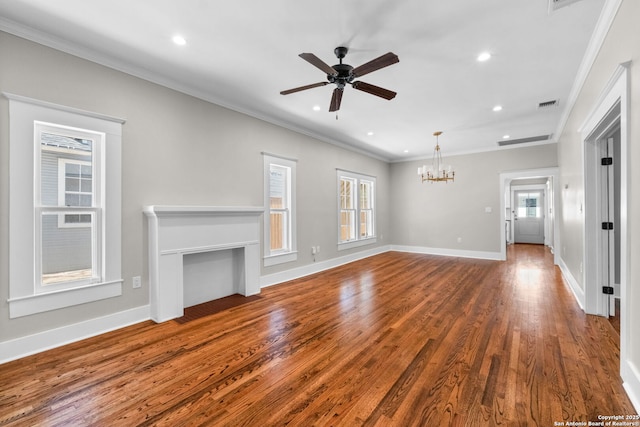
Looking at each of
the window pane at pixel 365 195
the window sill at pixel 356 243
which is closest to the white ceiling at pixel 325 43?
the window sill at pixel 356 243

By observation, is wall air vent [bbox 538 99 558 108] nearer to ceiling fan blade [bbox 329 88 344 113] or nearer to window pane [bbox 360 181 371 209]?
ceiling fan blade [bbox 329 88 344 113]

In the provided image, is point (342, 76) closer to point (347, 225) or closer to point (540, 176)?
point (347, 225)

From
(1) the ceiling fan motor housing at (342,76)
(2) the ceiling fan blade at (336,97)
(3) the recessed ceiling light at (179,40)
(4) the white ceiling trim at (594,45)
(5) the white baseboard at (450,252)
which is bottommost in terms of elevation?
(5) the white baseboard at (450,252)

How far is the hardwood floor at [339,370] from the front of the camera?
1.73 metres

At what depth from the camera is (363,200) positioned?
7598 mm

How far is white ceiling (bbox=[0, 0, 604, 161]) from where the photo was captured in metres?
2.28

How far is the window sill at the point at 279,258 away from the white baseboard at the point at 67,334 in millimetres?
1851

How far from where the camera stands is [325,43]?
2.72 meters

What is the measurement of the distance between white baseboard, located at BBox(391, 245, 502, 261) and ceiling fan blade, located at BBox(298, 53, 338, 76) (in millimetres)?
6390

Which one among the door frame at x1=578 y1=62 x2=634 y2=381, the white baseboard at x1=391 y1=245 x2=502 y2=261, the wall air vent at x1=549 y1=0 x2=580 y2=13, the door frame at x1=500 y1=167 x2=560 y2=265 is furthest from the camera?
the white baseboard at x1=391 y1=245 x2=502 y2=261

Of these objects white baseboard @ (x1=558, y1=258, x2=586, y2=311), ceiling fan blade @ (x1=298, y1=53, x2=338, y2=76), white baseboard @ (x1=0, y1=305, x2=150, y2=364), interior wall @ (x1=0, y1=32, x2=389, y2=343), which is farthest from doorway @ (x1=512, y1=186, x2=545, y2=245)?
Result: white baseboard @ (x1=0, y1=305, x2=150, y2=364)

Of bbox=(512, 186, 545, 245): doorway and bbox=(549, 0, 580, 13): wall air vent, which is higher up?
bbox=(549, 0, 580, 13): wall air vent

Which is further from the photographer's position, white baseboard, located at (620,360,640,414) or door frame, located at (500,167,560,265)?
door frame, located at (500,167,560,265)

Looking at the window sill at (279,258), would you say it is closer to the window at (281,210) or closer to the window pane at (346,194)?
the window at (281,210)
